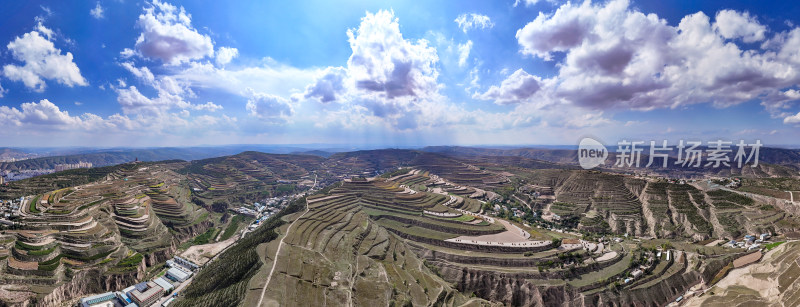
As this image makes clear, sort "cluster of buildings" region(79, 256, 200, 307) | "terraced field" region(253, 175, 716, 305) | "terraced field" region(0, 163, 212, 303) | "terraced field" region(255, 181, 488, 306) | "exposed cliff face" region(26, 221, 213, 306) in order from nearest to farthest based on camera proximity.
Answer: "terraced field" region(255, 181, 488, 306) → "terraced field" region(253, 175, 716, 305) → "exposed cliff face" region(26, 221, 213, 306) → "cluster of buildings" region(79, 256, 200, 307) → "terraced field" region(0, 163, 212, 303)

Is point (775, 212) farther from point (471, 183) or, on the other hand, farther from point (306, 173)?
point (306, 173)

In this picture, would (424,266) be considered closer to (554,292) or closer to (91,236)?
(554,292)

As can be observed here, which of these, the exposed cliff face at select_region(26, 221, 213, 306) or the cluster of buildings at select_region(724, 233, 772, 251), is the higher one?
the cluster of buildings at select_region(724, 233, 772, 251)

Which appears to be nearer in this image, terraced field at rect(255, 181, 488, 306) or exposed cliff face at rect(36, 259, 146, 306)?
terraced field at rect(255, 181, 488, 306)

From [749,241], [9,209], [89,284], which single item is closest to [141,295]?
[89,284]

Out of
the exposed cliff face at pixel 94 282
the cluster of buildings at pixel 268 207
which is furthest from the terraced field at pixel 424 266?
the cluster of buildings at pixel 268 207

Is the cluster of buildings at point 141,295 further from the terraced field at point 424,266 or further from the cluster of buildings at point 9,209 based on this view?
the cluster of buildings at point 9,209

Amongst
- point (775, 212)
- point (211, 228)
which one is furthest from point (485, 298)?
point (211, 228)

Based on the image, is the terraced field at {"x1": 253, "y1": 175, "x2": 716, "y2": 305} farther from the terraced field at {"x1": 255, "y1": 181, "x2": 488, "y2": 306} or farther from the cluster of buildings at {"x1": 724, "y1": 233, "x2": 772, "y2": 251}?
the cluster of buildings at {"x1": 724, "y1": 233, "x2": 772, "y2": 251}

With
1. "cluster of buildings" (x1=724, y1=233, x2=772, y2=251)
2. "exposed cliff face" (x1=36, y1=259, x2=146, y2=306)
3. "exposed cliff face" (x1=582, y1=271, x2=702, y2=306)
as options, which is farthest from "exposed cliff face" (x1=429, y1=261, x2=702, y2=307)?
"exposed cliff face" (x1=36, y1=259, x2=146, y2=306)
